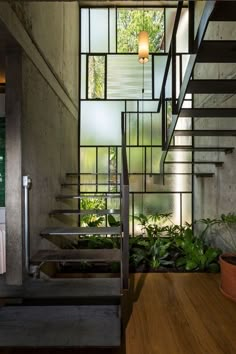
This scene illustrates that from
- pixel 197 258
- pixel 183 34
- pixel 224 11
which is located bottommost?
pixel 197 258

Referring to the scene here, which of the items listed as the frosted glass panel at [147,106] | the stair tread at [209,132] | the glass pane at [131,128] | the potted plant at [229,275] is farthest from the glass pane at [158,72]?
the potted plant at [229,275]

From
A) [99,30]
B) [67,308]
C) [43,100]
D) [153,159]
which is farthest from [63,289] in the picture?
[99,30]

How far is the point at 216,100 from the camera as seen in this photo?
378 centimetres

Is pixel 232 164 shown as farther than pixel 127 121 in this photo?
No

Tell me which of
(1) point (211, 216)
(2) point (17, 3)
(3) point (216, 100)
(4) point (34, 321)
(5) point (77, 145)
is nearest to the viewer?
(4) point (34, 321)

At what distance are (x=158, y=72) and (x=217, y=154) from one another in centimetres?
201

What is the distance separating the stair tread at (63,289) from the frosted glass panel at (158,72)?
3.66 metres

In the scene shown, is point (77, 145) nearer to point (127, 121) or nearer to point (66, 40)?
point (127, 121)

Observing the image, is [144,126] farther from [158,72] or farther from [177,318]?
[177,318]

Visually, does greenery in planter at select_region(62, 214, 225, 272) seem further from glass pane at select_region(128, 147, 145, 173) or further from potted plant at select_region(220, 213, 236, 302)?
glass pane at select_region(128, 147, 145, 173)

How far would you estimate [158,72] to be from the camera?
4.96 metres

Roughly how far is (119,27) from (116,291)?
462 centimetres

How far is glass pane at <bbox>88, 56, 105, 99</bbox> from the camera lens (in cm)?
494

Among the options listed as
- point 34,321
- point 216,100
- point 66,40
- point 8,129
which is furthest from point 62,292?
point 66,40
